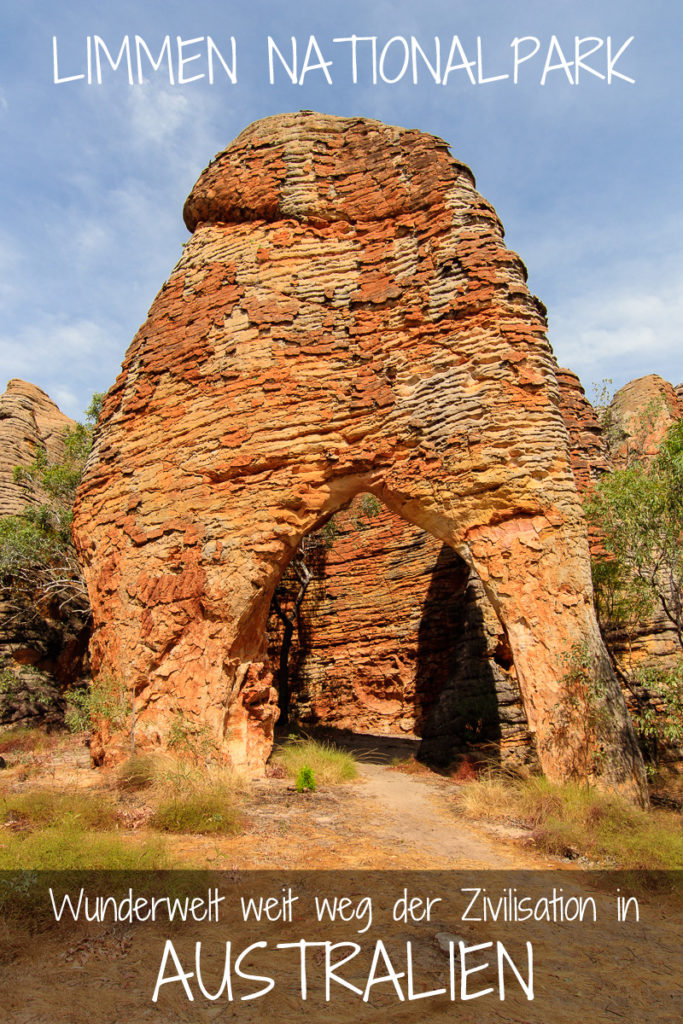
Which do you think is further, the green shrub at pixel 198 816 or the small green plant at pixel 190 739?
the small green plant at pixel 190 739

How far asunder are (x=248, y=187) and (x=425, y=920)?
9465 millimetres

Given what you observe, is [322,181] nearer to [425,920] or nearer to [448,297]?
[448,297]

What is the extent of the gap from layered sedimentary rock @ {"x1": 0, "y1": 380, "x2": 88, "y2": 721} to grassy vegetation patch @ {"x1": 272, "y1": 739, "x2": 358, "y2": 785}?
5785 mm

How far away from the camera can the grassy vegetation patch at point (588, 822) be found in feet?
16.1

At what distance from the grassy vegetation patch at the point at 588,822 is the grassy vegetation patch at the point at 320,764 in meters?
1.72

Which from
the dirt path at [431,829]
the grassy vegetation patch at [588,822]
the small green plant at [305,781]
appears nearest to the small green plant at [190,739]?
the small green plant at [305,781]

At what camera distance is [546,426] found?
7.00 m

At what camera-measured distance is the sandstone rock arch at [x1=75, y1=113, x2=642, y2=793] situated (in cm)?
684

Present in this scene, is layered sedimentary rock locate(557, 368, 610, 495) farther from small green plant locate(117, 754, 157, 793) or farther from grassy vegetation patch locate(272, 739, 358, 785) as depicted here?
small green plant locate(117, 754, 157, 793)

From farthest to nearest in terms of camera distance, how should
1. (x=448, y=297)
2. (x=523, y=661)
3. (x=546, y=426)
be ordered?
1. (x=448, y=297)
2. (x=546, y=426)
3. (x=523, y=661)

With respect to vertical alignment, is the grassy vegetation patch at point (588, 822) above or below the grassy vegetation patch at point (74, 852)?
below

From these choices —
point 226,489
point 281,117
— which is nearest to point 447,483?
point 226,489

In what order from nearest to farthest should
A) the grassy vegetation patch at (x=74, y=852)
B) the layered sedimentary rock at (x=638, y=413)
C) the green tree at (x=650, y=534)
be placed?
the grassy vegetation patch at (x=74, y=852) < the green tree at (x=650, y=534) < the layered sedimentary rock at (x=638, y=413)

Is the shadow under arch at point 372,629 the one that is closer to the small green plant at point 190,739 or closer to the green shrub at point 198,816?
the small green plant at point 190,739
